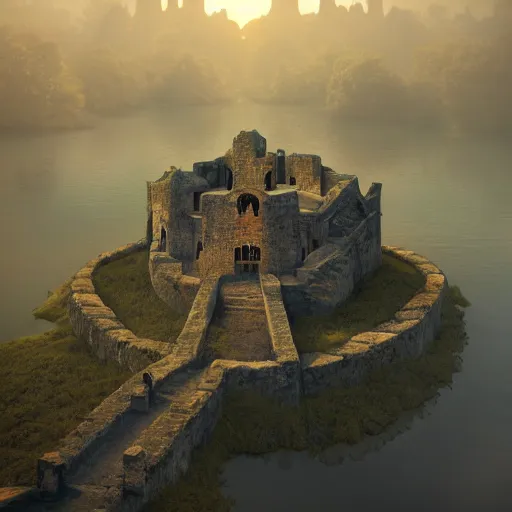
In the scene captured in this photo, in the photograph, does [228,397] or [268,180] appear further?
[268,180]

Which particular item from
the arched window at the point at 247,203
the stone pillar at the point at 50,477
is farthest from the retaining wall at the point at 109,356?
the arched window at the point at 247,203

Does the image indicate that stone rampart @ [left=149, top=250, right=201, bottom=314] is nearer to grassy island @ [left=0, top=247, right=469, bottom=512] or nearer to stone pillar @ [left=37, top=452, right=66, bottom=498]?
grassy island @ [left=0, top=247, right=469, bottom=512]

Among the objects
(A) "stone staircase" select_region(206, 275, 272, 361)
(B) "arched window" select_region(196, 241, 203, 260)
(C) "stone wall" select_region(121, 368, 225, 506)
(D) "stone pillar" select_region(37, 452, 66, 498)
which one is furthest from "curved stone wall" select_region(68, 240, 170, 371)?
(D) "stone pillar" select_region(37, 452, 66, 498)

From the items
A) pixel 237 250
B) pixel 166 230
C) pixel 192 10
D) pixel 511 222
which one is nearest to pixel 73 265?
pixel 166 230

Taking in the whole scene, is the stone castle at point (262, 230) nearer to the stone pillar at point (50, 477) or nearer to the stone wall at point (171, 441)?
the stone wall at point (171, 441)

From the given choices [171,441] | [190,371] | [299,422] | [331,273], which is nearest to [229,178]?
[331,273]

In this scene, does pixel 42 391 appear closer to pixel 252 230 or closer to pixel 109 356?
pixel 109 356
